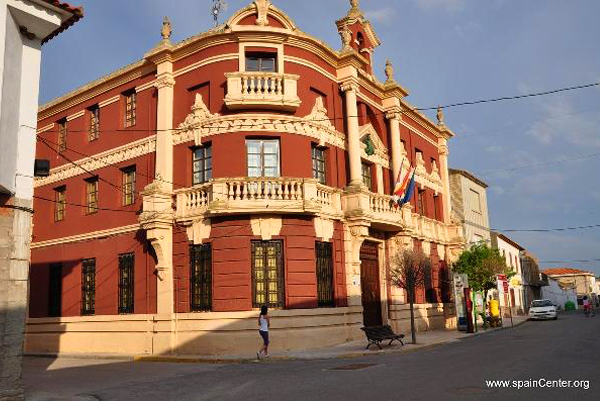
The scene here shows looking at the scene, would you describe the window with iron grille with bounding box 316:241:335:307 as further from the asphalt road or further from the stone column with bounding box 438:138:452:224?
the stone column with bounding box 438:138:452:224

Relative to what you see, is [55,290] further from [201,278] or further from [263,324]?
[263,324]

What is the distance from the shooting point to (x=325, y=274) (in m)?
20.9

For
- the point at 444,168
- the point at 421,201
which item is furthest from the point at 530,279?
the point at 421,201

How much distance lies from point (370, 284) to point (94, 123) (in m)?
14.6

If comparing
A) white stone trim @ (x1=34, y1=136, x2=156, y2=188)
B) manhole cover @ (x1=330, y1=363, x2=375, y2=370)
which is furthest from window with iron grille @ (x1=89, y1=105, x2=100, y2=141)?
manhole cover @ (x1=330, y1=363, x2=375, y2=370)

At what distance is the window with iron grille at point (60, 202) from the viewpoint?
1021 inches

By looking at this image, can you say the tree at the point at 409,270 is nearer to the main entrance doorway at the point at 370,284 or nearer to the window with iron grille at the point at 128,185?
the main entrance doorway at the point at 370,284

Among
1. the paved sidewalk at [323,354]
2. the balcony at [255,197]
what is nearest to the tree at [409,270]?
the paved sidewalk at [323,354]

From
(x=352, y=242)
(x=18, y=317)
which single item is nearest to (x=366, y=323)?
(x=352, y=242)

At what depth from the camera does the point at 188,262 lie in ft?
66.9

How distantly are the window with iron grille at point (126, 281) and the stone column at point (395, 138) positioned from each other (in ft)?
41.5

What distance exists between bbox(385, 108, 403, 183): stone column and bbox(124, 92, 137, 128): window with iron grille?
11.9m

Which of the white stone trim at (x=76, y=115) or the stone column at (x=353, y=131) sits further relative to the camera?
the white stone trim at (x=76, y=115)

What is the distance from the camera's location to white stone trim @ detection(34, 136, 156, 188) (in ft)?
74.9
